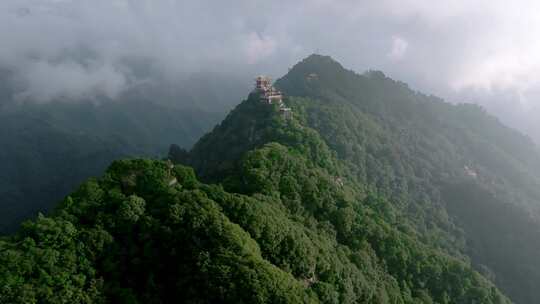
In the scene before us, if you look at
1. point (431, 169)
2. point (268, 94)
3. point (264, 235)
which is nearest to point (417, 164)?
point (431, 169)

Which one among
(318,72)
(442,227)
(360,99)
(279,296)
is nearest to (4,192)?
(318,72)

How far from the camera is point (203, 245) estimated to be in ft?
132

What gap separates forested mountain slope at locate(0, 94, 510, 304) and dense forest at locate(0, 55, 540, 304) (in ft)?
0.39

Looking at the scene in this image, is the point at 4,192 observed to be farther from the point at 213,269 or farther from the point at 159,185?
the point at 213,269

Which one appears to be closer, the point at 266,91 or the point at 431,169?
the point at 266,91

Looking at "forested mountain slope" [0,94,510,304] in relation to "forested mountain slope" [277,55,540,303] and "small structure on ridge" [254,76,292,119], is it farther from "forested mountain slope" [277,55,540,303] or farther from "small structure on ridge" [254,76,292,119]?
"forested mountain slope" [277,55,540,303]

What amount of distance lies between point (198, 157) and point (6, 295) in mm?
59504

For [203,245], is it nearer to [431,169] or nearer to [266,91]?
[266,91]

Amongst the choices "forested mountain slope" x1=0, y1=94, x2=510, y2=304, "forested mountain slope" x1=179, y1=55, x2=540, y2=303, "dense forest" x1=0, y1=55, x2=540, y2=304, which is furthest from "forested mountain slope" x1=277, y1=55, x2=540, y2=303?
"forested mountain slope" x1=0, y1=94, x2=510, y2=304

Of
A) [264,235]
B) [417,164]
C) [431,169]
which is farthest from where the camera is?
[431,169]

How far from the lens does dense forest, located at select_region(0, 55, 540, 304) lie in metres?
38.2

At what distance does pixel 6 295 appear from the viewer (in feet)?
112

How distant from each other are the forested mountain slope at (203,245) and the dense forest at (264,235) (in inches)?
4.6

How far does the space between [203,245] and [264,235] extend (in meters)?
6.85
